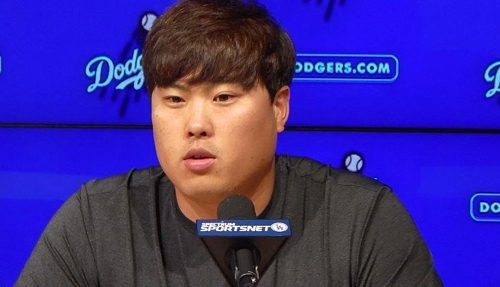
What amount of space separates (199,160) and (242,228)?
0.34 meters

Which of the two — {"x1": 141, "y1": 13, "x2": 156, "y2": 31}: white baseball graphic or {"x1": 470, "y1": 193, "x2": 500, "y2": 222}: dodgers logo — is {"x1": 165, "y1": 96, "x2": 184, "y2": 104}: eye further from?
{"x1": 470, "y1": 193, "x2": 500, "y2": 222}: dodgers logo

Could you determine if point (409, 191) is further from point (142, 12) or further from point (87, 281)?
point (87, 281)

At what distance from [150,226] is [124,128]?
2.27 feet

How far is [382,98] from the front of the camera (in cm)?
234

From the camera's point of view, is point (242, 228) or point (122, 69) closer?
point (242, 228)

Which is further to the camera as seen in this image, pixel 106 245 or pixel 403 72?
pixel 403 72

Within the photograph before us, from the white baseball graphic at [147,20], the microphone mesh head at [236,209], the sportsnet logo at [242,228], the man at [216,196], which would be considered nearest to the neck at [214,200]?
the man at [216,196]

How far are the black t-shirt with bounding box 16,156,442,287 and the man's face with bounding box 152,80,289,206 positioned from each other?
0.14 m

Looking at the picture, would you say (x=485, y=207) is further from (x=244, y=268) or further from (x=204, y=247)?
(x=244, y=268)

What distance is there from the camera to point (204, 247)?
5.52 feet

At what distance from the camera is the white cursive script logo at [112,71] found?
2350 millimetres

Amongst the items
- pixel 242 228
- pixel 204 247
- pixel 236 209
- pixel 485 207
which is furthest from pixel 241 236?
pixel 485 207

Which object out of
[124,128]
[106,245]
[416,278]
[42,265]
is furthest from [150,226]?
[124,128]

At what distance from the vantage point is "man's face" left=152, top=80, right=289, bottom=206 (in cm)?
155
